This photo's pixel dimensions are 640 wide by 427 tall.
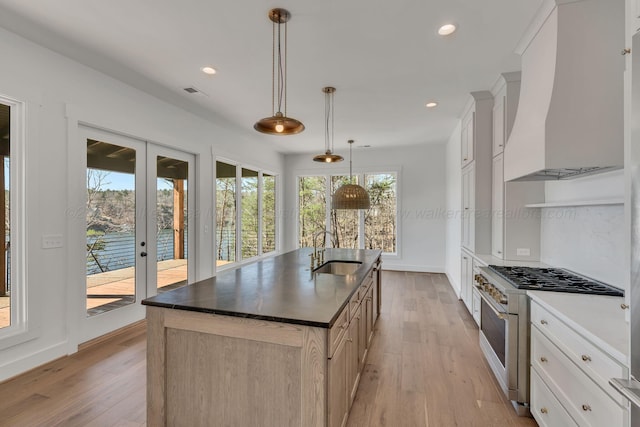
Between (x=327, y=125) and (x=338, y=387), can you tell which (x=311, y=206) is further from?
(x=338, y=387)

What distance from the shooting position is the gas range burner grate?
1.86m

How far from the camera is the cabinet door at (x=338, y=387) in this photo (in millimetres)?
1418

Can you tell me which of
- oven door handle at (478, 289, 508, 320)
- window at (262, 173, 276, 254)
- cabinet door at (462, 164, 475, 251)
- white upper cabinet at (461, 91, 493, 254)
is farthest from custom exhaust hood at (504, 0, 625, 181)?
window at (262, 173, 276, 254)

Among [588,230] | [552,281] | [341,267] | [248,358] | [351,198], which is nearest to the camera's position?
[248,358]

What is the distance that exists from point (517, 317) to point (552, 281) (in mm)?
438

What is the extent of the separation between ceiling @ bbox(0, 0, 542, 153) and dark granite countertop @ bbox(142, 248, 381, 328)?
76.0 inches

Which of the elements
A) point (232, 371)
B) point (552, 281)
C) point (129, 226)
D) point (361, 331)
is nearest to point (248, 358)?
point (232, 371)

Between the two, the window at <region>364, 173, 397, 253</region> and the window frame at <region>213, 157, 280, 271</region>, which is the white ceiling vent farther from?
the window at <region>364, 173, 397, 253</region>

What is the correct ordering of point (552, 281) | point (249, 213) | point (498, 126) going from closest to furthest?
point (552, 281) → point (498, 126) → point (249, 213)

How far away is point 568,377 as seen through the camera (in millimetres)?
1475

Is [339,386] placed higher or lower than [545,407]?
higher

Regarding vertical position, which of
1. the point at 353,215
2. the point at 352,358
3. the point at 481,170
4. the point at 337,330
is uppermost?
the point at 481,170

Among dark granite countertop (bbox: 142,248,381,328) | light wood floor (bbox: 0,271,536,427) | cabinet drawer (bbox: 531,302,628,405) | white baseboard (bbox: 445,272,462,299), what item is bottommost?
light wood floor (bbox: 0,271,536,427)

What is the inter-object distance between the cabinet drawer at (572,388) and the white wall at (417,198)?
180 inches
